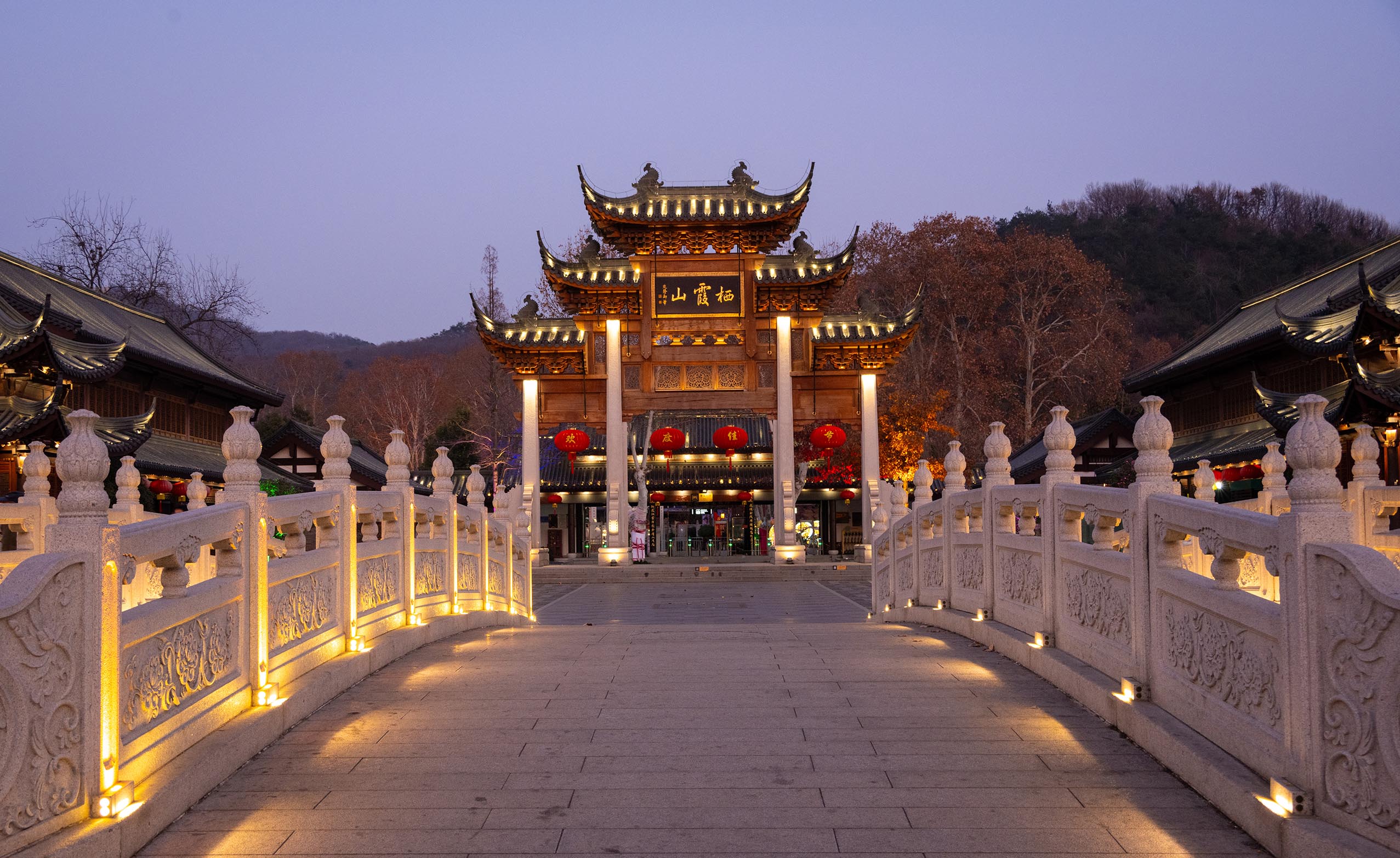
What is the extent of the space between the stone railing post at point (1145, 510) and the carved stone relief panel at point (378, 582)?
14.6ft

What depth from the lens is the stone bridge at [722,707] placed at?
3229 mm

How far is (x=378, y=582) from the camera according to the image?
726cm

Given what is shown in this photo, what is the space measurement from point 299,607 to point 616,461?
19314mm

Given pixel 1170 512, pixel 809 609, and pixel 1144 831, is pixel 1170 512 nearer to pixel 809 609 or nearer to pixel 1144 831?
pixel 1144 831

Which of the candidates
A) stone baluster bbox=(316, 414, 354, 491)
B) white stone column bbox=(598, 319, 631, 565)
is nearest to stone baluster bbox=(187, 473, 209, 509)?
stone baluster bbox=(316, 414, 354, 491)

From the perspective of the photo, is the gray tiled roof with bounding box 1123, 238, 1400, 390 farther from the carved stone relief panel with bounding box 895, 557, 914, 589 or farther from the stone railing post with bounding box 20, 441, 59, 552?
the stone railing post with bounding box 20, 441, 59, 552

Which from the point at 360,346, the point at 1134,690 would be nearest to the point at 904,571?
the point at 1134,690

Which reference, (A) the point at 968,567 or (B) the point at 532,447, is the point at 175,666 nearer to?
(A) the point at 968,567

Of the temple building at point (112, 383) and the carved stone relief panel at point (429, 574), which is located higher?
the temple building at point (112, 383)

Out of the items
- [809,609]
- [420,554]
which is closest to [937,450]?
[809,609]

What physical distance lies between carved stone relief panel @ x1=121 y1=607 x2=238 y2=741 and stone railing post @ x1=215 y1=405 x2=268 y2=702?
0.49 feet

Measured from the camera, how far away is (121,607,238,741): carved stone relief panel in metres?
3.76

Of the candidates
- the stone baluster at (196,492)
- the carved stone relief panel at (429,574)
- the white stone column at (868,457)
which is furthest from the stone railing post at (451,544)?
the white stone column at (868,457)

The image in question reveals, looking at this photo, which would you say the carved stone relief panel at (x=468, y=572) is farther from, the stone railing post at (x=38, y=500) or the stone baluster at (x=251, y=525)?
the stone baluster at (x=251, y=525)
